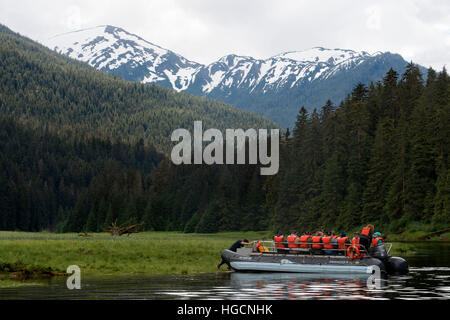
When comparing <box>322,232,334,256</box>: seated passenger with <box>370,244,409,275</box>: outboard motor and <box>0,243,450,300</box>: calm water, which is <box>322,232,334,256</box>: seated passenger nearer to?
<box>370,244,409,275</box>: outboard motor

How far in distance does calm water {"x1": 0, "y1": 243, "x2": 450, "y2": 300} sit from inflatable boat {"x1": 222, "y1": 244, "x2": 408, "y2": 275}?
2.97 ft

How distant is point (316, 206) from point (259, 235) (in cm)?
1483

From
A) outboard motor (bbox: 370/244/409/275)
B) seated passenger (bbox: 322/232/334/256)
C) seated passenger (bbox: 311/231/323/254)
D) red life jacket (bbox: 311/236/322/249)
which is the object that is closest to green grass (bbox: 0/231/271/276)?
seated passenger (bbox: 311/231/323/254)

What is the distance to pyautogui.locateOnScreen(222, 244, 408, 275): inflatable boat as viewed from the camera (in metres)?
42.7

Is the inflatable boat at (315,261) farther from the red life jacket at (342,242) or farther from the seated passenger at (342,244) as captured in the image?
the red life jacket at (342,242)

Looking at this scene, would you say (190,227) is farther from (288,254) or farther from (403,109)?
(288,254)

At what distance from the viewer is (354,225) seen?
4112 inches

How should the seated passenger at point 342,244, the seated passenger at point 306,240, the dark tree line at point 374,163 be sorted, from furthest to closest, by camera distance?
1. the dark tree line at point 374,163
2. the seated passenger at point 306,240
3. the seated passenger at point 342,244

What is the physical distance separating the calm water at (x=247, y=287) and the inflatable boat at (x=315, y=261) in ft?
2.97

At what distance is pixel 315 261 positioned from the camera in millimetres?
44406

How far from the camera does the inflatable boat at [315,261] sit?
42.7 meters

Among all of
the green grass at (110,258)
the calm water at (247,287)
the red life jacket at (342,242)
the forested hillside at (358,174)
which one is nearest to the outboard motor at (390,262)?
the calm water at (247,287)

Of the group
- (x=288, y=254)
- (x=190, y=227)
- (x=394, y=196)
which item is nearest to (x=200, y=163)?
(x=190, y=227)
